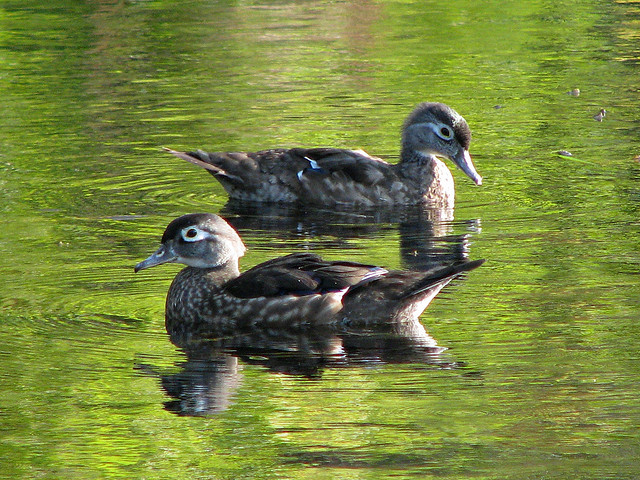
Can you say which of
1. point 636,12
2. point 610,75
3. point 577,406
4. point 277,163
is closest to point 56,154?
point 277,163

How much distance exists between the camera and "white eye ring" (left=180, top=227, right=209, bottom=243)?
9.63m

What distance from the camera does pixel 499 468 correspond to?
21.1 feet

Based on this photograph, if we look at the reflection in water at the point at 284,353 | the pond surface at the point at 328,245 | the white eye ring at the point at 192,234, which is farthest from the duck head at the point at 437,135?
the white eye ring at the point at 192,234

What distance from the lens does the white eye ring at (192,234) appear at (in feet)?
31.6

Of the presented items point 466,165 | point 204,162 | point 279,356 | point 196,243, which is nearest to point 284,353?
point 279,356

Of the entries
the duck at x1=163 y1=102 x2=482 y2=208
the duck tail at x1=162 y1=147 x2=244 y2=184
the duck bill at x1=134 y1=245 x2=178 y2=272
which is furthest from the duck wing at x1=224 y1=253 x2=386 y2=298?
the duck tail at x1=162 y1=147 x2=244 y2=184

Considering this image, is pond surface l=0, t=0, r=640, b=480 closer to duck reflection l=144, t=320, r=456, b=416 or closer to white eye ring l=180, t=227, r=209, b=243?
duck reflection l=144, t=320, r=456, b=416

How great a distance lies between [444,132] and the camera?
44.8ft

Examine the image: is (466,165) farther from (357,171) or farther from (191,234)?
(191,234)

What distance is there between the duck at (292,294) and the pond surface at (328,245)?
9.2 inches

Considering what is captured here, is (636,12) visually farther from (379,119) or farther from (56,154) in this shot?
(56,154)

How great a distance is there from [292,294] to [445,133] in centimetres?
496

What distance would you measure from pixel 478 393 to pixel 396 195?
19.5 feet

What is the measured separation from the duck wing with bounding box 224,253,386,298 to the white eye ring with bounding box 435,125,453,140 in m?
4.63
